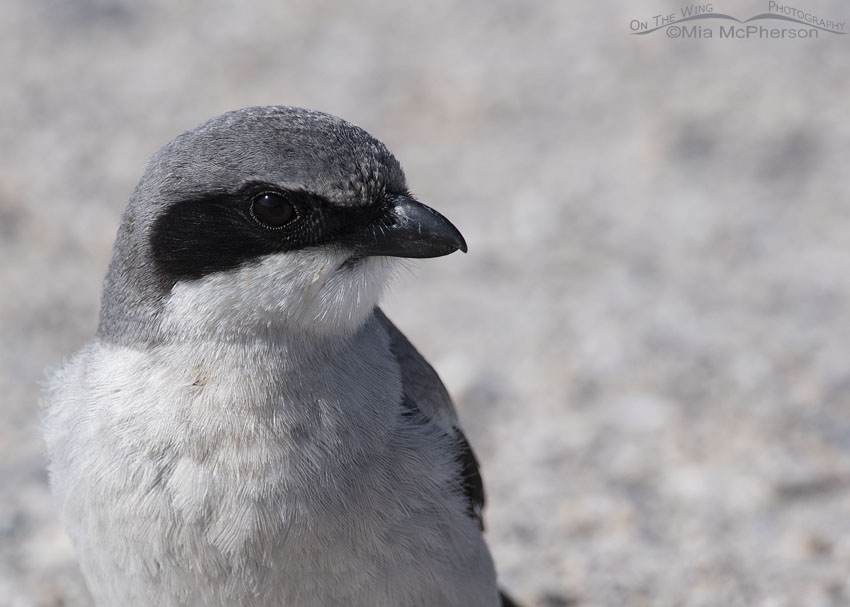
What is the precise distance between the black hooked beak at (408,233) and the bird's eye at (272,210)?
284 millimetres

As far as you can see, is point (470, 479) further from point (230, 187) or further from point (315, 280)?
point (230, 187)

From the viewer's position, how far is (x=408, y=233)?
153 inches

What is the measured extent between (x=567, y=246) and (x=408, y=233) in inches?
163

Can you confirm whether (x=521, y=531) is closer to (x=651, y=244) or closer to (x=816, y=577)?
(x=816, y=577)

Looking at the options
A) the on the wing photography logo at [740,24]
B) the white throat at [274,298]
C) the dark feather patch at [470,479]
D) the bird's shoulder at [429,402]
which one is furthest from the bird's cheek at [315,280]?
the on the wing photography logo at [740,24]

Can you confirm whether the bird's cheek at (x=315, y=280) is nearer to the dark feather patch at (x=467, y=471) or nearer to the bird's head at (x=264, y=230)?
the bird's head at (x=264, y=230)

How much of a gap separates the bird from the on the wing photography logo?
20.4 ft

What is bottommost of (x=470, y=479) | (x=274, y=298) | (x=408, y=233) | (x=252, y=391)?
(x=470, y=479)

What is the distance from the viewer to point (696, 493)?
19.9 ft

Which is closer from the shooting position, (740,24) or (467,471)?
(467,471)

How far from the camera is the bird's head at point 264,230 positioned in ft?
12.2

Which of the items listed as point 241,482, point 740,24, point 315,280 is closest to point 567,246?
point 740,24

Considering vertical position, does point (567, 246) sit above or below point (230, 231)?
above

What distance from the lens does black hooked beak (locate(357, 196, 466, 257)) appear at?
3.85m
